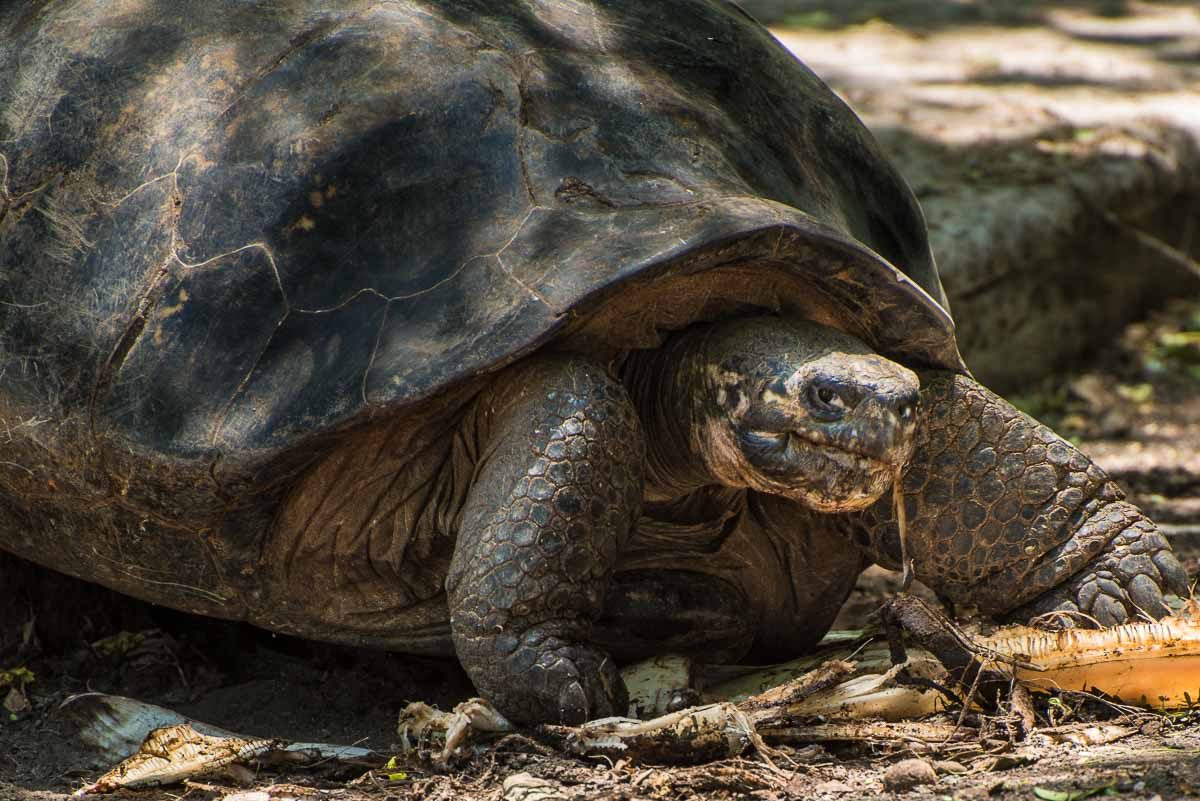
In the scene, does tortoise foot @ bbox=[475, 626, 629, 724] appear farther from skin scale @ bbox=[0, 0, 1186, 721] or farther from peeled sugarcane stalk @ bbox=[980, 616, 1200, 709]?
peeled sugarcane stalk @ bbox=[980, 616, 1200, 709]

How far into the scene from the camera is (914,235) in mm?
4145

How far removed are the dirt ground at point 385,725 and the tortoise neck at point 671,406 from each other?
723 millimetres

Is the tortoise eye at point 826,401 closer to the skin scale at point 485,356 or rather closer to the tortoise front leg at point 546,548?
the skin scale at point 485,356

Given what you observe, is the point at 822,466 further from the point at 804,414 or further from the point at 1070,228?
the point at 1070,228

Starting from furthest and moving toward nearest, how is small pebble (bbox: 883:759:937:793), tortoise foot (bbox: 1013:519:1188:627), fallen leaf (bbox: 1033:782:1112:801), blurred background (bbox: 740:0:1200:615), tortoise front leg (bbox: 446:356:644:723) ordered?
blurred background (bbox: 740:0:1200:615) → tortoise foot (bbox: 1013:519:1188:627) → tortoise front leg (bbox: 446:356:644:723) → small pebble (bbox: 883:759:937:793) → fallen leaf (bbox: 1033:782:1112:801)

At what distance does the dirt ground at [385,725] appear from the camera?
115 inches

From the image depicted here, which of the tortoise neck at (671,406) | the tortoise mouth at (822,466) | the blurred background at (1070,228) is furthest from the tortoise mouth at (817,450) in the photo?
the blurred background at (1070,228)

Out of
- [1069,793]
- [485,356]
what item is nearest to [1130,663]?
[1069,793]

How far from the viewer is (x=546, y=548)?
10.1 ft

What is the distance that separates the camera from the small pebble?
288 centimetres

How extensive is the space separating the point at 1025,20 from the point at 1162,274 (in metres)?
3.82

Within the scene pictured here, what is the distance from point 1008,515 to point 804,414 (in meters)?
0.88

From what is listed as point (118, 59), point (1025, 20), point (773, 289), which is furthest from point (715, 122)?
point (1025, 20)

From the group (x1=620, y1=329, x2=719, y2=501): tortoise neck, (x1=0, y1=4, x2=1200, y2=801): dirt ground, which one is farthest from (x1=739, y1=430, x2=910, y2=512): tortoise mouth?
(x1=0, y1=4, x2=1200, y2=801): dirt ground
